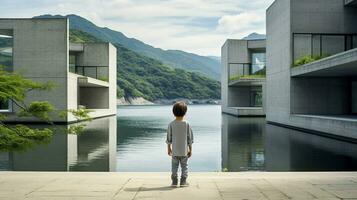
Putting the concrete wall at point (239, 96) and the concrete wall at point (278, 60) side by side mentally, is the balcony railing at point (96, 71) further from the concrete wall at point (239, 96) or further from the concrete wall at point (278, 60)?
the concrete wall at point (278, 60)

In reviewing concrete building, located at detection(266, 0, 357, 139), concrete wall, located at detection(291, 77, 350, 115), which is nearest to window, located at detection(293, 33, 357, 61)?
concrete building, located at detection(266, 0, 357, 139)

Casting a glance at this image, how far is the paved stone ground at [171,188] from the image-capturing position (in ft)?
22.4

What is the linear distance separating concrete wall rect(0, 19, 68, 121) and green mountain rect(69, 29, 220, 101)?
125 meters

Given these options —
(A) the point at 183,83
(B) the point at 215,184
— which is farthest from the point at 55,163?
(A) the point at 183,83

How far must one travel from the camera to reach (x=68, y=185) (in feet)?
25.0

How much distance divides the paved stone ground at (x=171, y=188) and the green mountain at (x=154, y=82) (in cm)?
15306

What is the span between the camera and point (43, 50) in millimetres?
35875

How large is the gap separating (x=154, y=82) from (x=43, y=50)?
150 meters

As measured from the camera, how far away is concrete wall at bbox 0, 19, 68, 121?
35.7 meters

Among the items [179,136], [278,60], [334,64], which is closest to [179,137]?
[179,136]

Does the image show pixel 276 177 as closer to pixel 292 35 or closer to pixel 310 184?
pixel 310 184

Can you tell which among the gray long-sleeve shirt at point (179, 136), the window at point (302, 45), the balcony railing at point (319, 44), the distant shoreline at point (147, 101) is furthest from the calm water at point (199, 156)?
the distant shoreline at point (147, 101)

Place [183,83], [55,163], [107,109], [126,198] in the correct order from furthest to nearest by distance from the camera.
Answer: [183,83] < [107,109] < [55,163] < [126,198]

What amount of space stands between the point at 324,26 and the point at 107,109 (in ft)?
102
